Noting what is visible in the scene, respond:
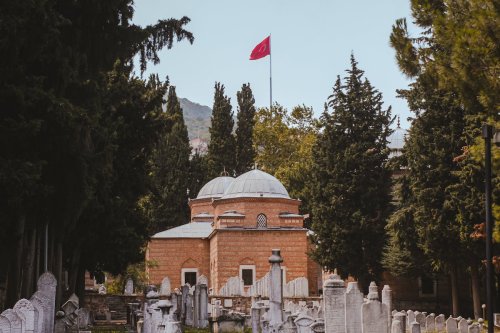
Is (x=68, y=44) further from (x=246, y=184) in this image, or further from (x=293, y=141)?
(x=293, y=141)

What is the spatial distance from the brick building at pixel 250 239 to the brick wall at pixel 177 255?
53 millimetres

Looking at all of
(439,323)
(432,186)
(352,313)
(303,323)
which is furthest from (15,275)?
(432,186)

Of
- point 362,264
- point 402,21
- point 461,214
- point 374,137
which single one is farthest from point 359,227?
point 402,21

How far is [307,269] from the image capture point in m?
37.7

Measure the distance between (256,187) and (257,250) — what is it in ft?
10.9

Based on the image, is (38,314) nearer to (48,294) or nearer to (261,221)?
(48,294)

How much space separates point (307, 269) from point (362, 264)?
19.6 ft

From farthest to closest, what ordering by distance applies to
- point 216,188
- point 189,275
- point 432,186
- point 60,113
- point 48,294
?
point 216,188, point 189,275, point 432,186, point 48,294, point 60,113

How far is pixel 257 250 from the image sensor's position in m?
36.2

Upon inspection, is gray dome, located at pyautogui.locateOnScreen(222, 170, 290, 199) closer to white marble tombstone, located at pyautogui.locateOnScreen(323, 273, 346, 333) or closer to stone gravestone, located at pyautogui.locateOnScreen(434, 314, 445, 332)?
stone gravestone, located at pyautogui.locateOnScreen(434, 314, 445, 332)

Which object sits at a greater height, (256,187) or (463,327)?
(256,187)

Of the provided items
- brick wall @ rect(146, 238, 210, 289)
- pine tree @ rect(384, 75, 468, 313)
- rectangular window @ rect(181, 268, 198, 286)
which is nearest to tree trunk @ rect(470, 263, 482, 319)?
pine tree @ rect(384, 75, 468, 313)

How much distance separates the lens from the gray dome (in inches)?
1468

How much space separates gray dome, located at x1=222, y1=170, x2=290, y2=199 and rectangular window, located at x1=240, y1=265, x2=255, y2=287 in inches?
140
